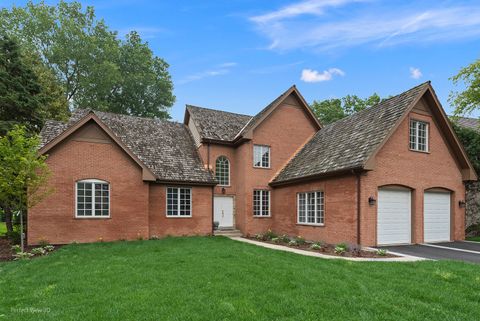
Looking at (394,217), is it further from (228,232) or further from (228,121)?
(228,121)

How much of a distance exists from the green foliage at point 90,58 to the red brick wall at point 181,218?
2151 centimetres

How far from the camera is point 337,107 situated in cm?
Result: 4022

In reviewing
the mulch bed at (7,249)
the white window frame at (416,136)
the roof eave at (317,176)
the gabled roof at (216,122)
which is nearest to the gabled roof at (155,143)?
the gabled roof at (216,122)

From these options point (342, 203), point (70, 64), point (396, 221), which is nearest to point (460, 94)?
point (396, 221)

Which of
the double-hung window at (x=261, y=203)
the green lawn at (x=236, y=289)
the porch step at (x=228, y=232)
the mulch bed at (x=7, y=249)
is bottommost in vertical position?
the porch step at (x=228, y=232)

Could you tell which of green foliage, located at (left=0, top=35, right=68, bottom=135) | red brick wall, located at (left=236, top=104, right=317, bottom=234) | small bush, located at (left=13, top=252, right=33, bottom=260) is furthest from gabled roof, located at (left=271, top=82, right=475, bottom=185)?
green foliage, located at (left=0, top=35, right=68, bottom=135)

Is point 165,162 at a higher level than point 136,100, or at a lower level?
lower

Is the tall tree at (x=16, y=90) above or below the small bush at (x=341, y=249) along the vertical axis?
above

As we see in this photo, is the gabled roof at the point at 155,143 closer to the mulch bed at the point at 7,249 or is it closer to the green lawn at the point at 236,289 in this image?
the mulch bed at the point at 7,249

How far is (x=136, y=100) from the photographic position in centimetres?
3928

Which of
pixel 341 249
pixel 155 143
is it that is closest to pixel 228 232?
pixel 155 143

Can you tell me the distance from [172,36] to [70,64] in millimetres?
27891

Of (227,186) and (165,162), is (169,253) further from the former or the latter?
(227,186)

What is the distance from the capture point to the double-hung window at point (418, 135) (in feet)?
49.8
